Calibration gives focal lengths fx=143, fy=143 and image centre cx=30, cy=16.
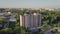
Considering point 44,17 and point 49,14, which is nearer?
point 44,17

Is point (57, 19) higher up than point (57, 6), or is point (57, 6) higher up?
point (57, 6)

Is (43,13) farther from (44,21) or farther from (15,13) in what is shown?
(15,13)

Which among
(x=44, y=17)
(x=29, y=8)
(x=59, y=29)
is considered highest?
(x=29, y=8)

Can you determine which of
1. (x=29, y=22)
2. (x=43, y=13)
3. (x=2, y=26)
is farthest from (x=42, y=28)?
(x=2, y=26)

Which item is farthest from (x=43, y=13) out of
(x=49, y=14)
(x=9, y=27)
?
(x=9, y=27)

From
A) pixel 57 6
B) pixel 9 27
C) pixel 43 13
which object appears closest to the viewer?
pixel 9 27

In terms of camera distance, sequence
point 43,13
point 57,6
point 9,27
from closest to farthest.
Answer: point 9,27 → point 57,6 → point 43,13
